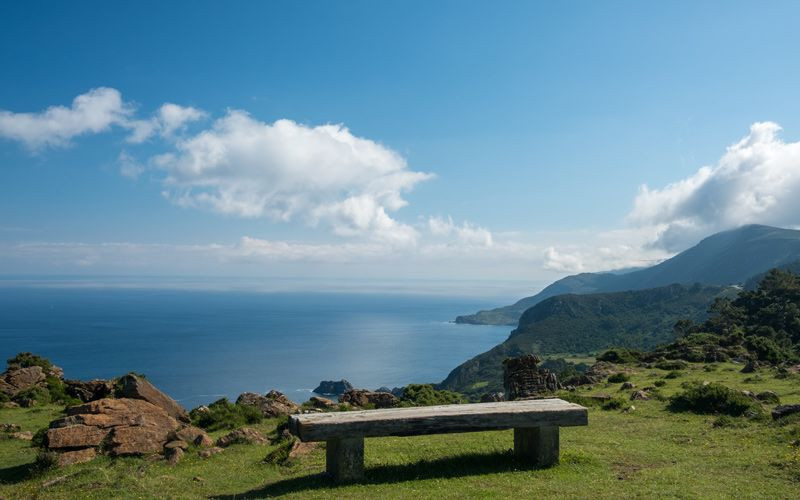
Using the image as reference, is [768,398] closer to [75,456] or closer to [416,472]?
[416,472]

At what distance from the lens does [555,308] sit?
198250mm

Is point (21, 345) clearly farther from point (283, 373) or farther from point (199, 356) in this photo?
point (283, 373)

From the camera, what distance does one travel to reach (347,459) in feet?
33.8

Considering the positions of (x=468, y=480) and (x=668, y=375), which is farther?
(x=668, y=375)

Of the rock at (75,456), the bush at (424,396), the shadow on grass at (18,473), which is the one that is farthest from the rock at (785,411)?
the shadow on grass at (18,473)

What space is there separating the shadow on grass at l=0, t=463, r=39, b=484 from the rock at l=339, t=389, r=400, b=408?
14514 mm

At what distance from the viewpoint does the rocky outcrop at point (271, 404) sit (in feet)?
70.9

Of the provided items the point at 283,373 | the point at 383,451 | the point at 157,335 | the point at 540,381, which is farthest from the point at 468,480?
the point at 157,335

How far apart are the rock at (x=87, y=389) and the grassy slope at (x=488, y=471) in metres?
10.0

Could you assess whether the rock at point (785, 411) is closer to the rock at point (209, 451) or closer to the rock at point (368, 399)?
the rock at point (209, 451)

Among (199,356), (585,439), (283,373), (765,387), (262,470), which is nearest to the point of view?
(262,470)

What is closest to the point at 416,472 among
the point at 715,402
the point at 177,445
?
the point at 177,445

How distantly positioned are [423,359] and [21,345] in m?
129

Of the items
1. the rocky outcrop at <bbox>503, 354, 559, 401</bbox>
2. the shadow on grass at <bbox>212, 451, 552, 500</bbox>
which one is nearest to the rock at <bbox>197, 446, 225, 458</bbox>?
the shadow on grass at <bbox>212, 451, 552, 500</bbox>
